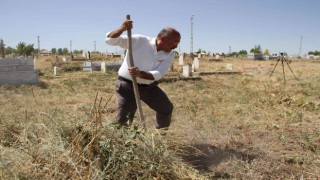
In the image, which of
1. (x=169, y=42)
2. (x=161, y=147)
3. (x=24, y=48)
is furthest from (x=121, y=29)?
(x=24, y=48)

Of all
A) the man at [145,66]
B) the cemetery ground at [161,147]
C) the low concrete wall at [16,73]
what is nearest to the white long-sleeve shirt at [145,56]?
the man at [145,66]

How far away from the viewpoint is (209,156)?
12.3 ft

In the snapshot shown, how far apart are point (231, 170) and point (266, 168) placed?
1.20ft

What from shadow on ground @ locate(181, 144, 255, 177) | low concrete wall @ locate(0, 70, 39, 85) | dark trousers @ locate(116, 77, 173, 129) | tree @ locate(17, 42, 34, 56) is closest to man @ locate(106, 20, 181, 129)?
dark trousers @ locate(116, 77, 173, 129)

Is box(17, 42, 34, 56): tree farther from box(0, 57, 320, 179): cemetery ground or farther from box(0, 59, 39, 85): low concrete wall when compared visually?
box(0, 57, 320, 179): cemetery ground

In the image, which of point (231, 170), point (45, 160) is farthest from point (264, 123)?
point (45, 160)

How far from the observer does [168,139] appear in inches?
114

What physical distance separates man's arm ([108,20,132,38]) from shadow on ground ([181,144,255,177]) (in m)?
1.41

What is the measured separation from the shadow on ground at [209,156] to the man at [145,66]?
59cm

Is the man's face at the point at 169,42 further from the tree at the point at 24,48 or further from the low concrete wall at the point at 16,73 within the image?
the tree at the point at 24,48

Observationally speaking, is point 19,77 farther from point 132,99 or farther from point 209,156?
point 209,156

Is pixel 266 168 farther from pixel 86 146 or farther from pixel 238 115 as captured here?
pixel 238 115

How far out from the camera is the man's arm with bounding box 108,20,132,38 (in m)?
3.33

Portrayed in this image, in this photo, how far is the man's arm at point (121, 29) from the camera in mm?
3333
